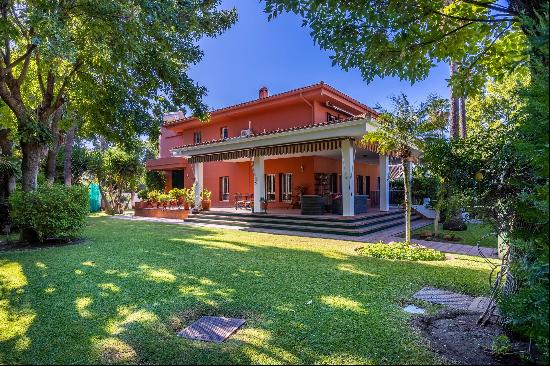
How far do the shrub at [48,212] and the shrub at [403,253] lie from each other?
1013cm

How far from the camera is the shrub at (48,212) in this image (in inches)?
432

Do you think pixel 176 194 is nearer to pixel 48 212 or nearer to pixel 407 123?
pixel 48 212

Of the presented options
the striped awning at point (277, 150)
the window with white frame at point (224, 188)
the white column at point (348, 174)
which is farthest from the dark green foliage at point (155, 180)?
the white column at point (348, 174)

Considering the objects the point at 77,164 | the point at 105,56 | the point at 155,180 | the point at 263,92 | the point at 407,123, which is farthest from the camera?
the point at 155,180

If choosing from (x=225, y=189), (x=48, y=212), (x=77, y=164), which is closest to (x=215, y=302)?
(x=48, y=212)

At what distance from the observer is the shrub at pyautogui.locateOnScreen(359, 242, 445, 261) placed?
9250mm

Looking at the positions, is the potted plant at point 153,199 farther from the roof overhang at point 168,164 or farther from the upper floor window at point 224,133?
the upper floor window at point 224,133

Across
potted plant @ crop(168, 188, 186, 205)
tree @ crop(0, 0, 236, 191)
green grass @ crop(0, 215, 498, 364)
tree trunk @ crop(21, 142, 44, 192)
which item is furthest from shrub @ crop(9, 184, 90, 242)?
potted plant @ crop(168, 188, 186, 205)

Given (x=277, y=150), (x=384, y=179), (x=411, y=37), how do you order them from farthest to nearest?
(x=384, y=179), (x=277, y=150), (x=411, y=37)

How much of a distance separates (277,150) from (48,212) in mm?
10205

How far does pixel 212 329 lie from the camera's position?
4.42 meters

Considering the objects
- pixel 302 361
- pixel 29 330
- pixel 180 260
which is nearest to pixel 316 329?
pixel 302 361

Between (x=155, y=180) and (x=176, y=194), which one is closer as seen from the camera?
(x=176, y=194)

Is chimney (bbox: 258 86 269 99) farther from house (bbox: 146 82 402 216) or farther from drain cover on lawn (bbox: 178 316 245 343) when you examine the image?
drain cover on lawn (bbox: 178 316 245 343)
